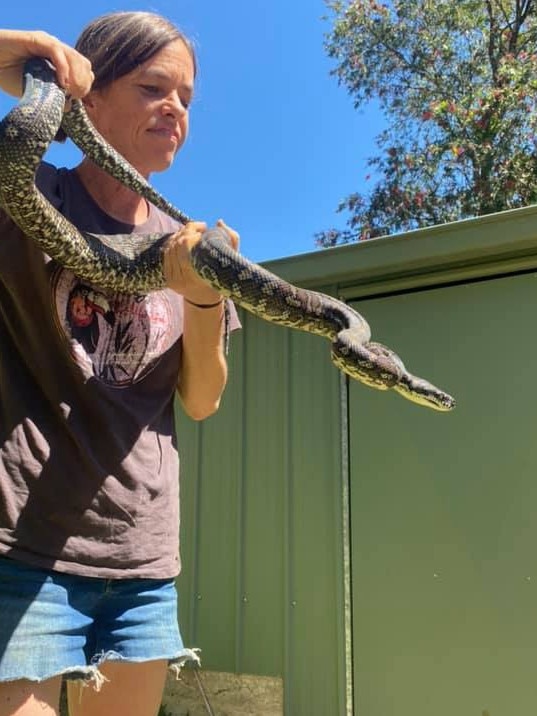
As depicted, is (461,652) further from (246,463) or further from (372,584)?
(246,463)

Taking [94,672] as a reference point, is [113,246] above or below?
above

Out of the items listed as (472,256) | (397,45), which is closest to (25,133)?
(472,256)

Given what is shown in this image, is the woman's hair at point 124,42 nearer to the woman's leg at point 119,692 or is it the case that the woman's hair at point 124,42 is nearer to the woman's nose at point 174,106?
the woman's nose at point 174,106

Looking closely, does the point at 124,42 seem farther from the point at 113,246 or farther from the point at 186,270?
the point at 186,270

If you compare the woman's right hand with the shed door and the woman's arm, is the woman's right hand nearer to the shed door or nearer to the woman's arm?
the woman's arm

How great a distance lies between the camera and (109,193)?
2484mm

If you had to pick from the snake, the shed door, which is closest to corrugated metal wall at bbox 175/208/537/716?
the shed door

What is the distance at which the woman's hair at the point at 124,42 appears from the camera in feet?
8.00

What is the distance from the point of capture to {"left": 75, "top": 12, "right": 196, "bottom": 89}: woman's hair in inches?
96.0

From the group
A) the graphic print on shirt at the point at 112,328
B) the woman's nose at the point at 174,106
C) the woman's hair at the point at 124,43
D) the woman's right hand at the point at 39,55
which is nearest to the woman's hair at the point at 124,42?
the woman's hair at the point at 124,43

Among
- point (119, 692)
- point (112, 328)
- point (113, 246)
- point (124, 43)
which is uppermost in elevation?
point (124, 43)

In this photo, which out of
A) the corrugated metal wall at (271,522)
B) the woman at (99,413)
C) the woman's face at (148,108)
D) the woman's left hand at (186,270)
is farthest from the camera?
the corrugated metal wall at (271,522)

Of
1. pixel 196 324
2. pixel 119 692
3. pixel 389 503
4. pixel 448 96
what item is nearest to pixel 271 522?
pixel 389 503

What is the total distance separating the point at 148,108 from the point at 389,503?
3678 millimetres
